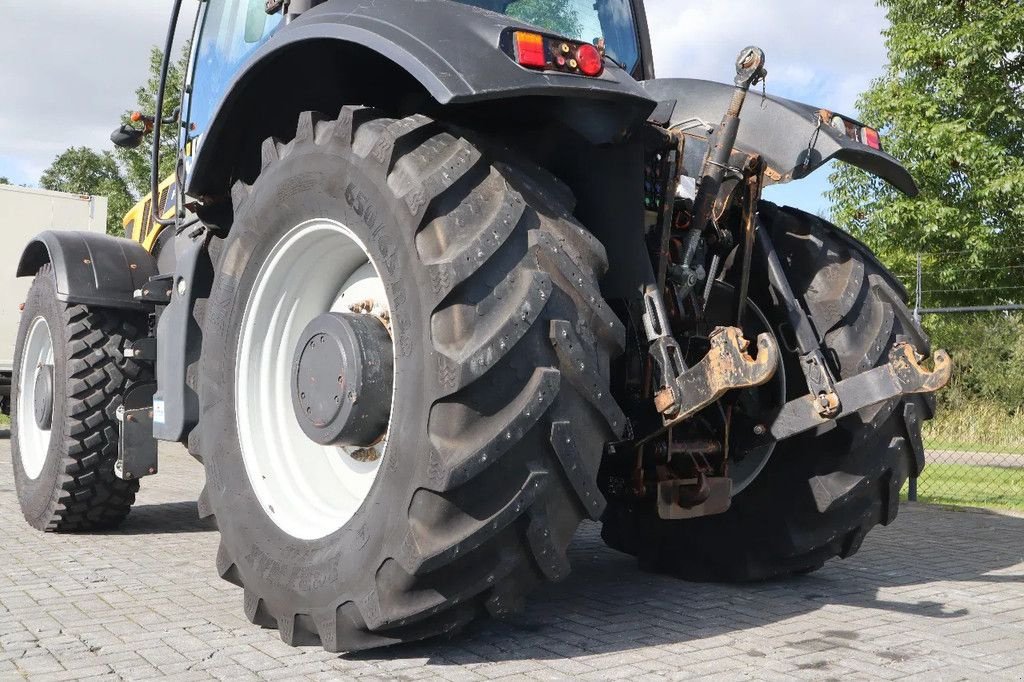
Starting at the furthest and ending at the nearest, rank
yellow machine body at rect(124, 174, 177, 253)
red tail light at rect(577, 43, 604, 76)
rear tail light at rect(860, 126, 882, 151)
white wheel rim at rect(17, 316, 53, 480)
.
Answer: white wheel rim at rect(17, 316, 53, 480), yellow machine body at rect(124, 174, 177, 253), rear tail light at rect(860, 126, 882, 151), red tail light at rect(577, 43, 604, 76)

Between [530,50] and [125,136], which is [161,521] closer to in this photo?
[125,136]

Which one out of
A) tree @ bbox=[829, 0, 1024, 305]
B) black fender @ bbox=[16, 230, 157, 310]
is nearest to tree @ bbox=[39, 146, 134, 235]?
tree @ bbox=[829, 0, 1024, 305]

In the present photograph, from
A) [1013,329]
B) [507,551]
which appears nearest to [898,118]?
[1013,329]

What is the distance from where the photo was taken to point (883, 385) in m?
3.36

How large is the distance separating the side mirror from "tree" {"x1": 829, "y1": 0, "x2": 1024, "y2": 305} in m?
11.9

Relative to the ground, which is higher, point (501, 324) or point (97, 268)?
point (97, 268)

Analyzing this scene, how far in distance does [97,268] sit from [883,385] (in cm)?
429

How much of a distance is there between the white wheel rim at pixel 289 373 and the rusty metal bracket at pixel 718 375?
42.2 inches

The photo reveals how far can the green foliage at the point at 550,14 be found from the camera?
4452mm

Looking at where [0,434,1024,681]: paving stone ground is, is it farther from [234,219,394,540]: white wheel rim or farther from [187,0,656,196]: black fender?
[187,0,656,196]: black fender

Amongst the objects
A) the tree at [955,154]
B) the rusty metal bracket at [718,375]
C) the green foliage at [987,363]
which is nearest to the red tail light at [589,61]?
the rusty metal bracket at [718,375]

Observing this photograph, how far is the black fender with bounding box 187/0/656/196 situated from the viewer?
2855 mm

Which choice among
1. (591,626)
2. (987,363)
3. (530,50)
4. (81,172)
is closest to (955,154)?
(987,363)

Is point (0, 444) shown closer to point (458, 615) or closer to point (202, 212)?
point (202, 212)
